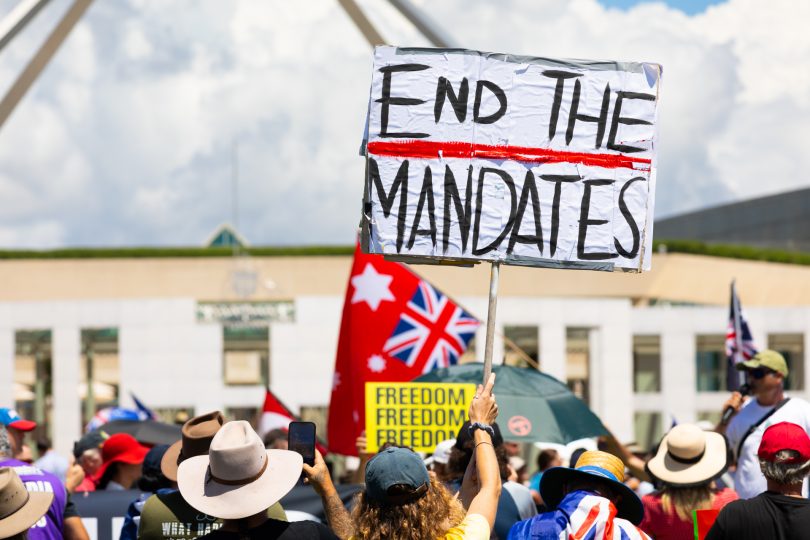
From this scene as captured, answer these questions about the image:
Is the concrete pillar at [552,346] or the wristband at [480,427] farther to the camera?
the concrete pillar at [552,346]

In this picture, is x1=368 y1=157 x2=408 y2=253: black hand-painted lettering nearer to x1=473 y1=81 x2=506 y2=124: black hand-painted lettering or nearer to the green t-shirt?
x1=473 y1=81 x2=506 y2=124: black hand-painted lettering

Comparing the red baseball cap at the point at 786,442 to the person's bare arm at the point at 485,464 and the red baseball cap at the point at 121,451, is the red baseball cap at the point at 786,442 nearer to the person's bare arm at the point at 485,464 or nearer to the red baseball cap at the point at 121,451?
the person's bare arm at the point at 485,464

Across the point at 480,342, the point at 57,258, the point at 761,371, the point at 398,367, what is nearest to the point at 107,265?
the point at 57,258

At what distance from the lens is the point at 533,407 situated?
8562mm

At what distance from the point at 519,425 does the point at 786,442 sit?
3.78 meters

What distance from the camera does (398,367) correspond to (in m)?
10.4

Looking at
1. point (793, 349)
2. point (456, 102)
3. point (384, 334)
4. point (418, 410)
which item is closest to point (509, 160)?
point (456, 102)

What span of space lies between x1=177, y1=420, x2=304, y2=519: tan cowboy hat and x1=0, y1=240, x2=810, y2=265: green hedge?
50.0 m

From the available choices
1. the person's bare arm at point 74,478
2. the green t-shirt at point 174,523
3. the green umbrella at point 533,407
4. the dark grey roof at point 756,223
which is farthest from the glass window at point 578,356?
the green t-shirt at point 174,523

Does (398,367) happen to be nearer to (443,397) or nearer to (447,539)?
(443,397)

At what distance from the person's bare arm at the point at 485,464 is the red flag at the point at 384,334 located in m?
5.08

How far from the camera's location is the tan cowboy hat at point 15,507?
436 cm

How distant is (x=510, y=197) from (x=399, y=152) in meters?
0.48

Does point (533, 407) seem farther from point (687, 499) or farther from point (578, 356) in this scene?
point (578, 356)
